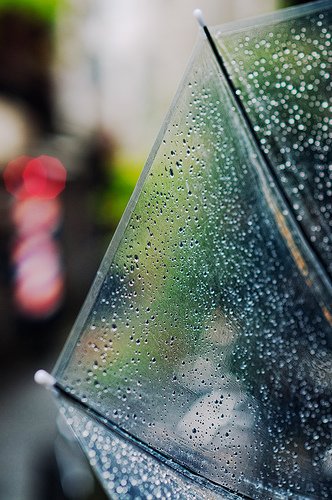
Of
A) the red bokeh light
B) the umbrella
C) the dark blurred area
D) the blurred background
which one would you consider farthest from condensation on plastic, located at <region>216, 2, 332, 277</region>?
the red bokeh light

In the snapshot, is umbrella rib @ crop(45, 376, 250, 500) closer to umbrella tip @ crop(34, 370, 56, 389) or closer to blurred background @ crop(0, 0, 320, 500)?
umbrella tip @ crop(34, 370, 56, 389)

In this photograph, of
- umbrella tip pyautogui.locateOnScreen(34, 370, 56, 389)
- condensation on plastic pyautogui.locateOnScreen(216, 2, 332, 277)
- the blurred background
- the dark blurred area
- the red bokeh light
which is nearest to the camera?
condensation on plastic pyautogui.locateOnScreen(216, 2, 332, 277)

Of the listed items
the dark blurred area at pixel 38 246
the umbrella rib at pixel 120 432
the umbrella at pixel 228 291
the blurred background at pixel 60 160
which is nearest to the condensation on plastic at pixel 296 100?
the umbrella at pixel 228 291

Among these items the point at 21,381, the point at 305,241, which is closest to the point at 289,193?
the point at 305,241

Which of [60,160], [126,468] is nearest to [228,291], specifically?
[126,468]

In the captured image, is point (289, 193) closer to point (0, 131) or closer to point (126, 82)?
point (0, 131)
